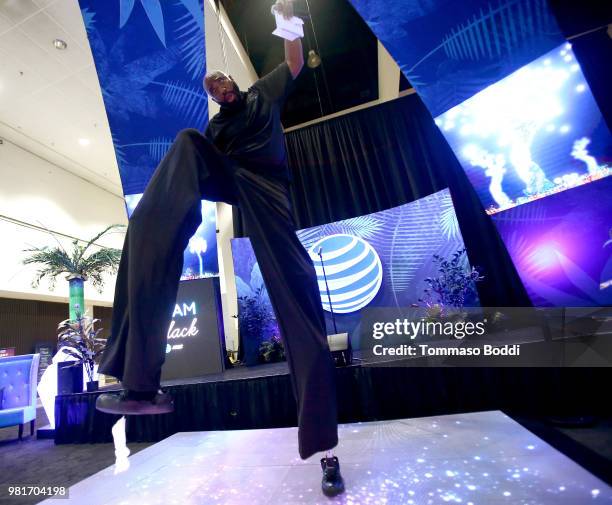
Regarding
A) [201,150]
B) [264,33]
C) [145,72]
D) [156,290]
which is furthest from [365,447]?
[264,33]

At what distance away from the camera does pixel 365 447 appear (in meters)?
1.83

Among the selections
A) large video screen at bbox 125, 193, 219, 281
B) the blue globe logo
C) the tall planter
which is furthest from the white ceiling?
the blue globe logo

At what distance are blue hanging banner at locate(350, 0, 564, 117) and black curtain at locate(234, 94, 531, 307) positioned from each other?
266cm

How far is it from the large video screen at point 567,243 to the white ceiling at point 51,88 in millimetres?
6992

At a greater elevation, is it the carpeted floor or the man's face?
the man's face

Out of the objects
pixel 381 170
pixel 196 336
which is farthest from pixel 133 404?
pixel 381 170

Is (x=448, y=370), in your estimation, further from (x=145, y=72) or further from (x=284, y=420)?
(x=145, y=72)

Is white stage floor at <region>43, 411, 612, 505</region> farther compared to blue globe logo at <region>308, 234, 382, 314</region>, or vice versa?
blue globe logo at <region>308, 234, 382, 314</region>

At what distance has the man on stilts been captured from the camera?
0.92 metres

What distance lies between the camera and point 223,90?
1305 mm

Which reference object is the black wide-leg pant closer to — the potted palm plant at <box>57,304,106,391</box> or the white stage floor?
the white stage floor

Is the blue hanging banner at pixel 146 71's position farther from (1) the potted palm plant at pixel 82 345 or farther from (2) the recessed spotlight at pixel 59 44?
(2) the recessed spotlight at pixel 59 44

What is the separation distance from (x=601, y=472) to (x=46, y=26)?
788 centimetres

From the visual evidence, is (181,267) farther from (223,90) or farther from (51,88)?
(51,88)
